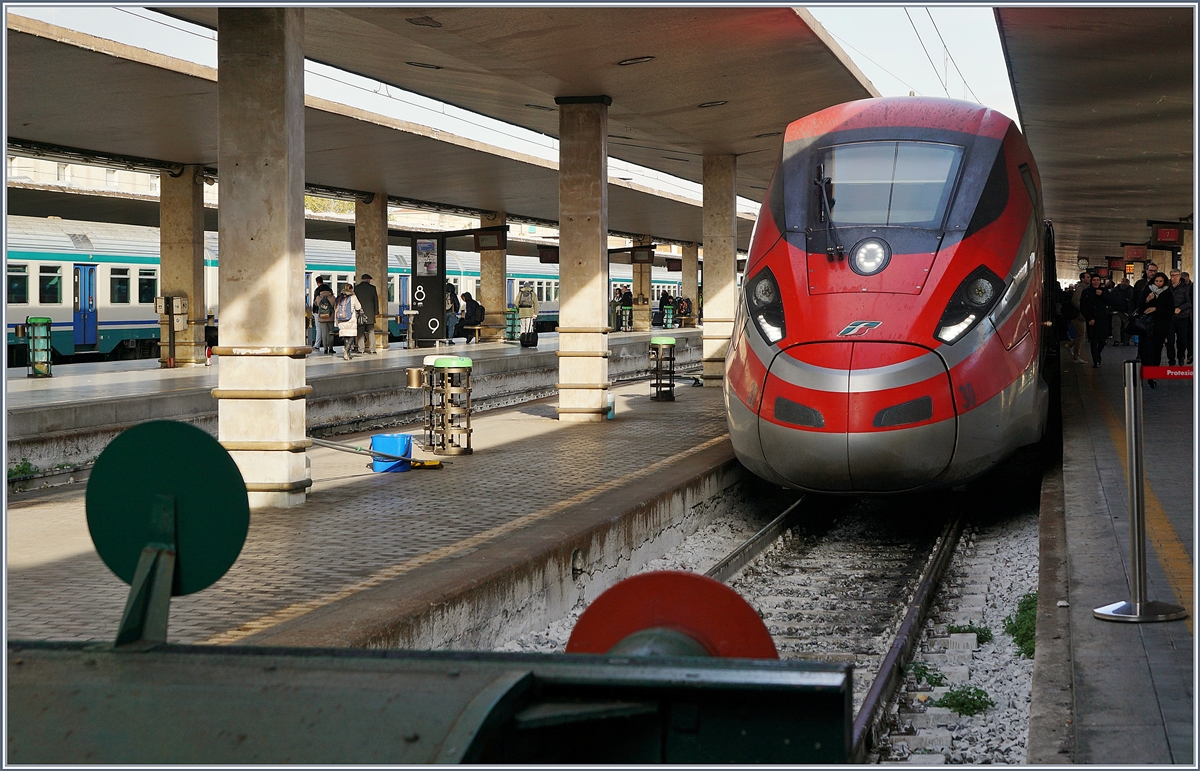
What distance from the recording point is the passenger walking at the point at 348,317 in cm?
2281

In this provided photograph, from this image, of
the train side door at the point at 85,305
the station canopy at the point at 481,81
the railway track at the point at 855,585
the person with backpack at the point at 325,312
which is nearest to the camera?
the railway track at the point at 855,585

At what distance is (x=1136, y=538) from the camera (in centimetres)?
506

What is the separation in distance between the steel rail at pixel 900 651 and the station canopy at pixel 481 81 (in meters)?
5.06

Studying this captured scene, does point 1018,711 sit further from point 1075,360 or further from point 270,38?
point 1075,360

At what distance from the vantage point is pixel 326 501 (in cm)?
864

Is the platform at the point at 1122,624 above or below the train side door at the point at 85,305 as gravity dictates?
below

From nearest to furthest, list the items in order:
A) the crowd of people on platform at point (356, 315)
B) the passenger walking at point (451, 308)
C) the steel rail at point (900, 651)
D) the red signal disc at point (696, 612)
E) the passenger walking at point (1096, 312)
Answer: the red signal disc at point (696, 612) < the steel rail at point (900, 651) < the passenger walking at point (1096, 312) < the crowd of people on platform at point (356, 315) < the passenger walking at point (451, 308)

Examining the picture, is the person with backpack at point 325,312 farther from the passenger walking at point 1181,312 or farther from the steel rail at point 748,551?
the steel rail at point 748,551

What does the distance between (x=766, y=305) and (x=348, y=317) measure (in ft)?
54.0

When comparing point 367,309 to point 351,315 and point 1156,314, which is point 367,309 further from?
point 1156,314

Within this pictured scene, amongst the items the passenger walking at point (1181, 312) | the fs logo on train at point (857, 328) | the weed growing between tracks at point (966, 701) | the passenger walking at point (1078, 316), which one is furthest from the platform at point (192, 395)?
the passenger walking at point (1181, 312)

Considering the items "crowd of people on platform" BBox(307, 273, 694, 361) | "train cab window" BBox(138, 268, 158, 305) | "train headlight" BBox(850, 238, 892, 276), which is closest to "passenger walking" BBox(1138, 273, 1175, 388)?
"train headlight" BBox(850, 238, 892, 276)

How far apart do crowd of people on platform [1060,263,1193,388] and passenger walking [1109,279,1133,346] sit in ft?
0.27

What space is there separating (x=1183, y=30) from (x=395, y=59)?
Result: 830 cm
